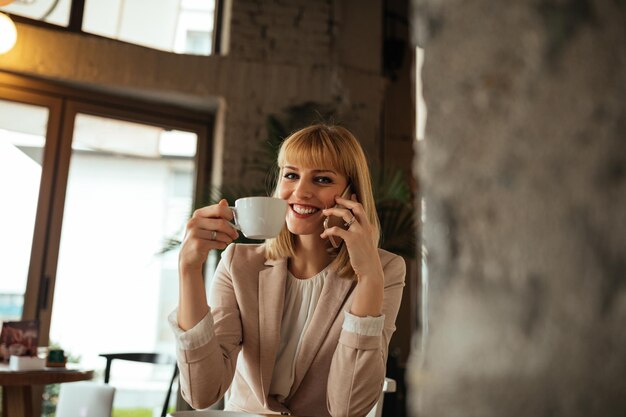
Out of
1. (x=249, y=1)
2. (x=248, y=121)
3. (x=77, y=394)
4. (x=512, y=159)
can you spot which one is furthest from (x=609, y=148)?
(x=249, y=1)

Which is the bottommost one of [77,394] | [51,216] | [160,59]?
[77,394]

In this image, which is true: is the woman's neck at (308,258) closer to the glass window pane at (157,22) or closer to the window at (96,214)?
the window at (96,214)

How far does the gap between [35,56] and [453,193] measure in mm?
4442

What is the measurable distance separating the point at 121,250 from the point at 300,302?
10.1 ft

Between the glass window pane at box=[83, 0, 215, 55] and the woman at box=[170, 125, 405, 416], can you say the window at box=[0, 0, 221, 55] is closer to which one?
the glass window pane at box=[83, 0, 215, 55]

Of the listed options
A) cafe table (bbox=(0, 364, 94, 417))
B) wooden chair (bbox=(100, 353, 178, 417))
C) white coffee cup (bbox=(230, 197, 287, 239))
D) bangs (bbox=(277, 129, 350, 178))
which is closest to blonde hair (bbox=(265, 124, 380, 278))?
bangs (bbox=(277, 129, 350, 178))

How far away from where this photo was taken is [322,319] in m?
1.59

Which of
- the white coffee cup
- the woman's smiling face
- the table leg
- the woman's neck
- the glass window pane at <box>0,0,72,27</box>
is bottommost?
the table leg

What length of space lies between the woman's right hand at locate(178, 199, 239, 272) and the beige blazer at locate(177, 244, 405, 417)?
0.21 m

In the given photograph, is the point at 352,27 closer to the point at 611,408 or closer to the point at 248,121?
the point at 248,121

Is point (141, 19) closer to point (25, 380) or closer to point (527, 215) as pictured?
point (25, 380)

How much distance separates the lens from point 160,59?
4430mm

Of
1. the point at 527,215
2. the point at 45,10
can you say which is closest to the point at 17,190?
the point at 45,10

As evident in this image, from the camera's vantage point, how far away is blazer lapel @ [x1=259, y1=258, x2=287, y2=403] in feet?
5.00
